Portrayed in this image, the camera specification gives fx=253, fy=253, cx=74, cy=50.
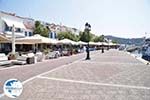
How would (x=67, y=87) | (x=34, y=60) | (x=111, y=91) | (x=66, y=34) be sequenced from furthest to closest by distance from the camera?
(x=66, y=34) → (x=34, y=60) → (x=67, y=87) → (x=111, y=91)

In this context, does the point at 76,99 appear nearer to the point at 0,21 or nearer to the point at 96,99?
the point at 96,99

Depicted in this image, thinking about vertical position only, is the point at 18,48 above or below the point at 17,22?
below

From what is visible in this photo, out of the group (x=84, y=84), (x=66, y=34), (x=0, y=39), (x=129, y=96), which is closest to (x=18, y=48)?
(x=0, y=39)

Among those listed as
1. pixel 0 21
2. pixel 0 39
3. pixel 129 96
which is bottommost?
pixel 129 96

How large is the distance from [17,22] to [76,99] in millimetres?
33927

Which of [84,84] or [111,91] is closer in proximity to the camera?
[111,91]

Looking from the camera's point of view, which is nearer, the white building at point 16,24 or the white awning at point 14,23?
the white building at point 16,24

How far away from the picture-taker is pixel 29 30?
4428 centimetres

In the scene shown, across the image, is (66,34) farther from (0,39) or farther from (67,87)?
(67,87)

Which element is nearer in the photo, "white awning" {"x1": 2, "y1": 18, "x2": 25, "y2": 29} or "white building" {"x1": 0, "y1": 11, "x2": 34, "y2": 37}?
"white building" {"x1": 0, "y1": 11, "x2": 34, "y2": 37}

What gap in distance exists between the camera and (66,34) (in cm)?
5741

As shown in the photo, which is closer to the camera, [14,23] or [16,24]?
[14,23]

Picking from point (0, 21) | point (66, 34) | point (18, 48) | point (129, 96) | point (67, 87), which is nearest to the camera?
point (129, 96)

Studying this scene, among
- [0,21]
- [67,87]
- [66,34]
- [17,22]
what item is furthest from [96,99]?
[66,34]
